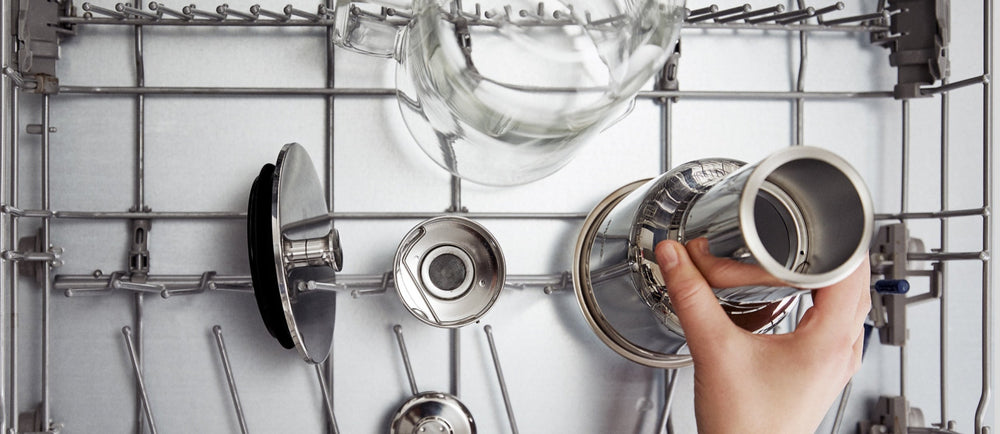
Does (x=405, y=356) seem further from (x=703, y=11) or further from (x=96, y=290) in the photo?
(x=703, y=11)

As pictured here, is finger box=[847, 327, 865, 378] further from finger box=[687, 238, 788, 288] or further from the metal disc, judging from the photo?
finger box=[687, 238, 788, 288]

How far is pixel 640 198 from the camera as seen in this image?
69 centimetres

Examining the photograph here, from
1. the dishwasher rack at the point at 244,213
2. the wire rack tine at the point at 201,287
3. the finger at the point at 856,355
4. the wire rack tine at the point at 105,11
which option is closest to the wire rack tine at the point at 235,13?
the dishwasher rack at the point at 244,213

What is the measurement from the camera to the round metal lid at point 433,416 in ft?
2.60

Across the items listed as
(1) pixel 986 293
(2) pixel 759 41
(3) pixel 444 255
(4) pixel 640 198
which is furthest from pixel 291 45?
(1) pixel 986 293

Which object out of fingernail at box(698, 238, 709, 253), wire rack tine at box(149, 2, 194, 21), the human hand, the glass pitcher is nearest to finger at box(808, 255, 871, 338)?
the human hand

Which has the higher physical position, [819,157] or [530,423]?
[819,157]

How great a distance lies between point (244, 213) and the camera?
0.78m

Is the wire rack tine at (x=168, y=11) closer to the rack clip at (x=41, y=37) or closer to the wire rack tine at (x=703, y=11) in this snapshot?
the rack clip at (x=41, y=37)

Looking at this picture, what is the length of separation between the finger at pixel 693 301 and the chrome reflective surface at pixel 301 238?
13.5 inches

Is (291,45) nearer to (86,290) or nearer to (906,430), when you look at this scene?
(86,290)

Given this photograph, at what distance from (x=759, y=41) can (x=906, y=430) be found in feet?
1.71

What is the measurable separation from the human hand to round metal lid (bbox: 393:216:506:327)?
30 cm

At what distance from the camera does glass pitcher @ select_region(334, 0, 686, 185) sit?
0.39m
